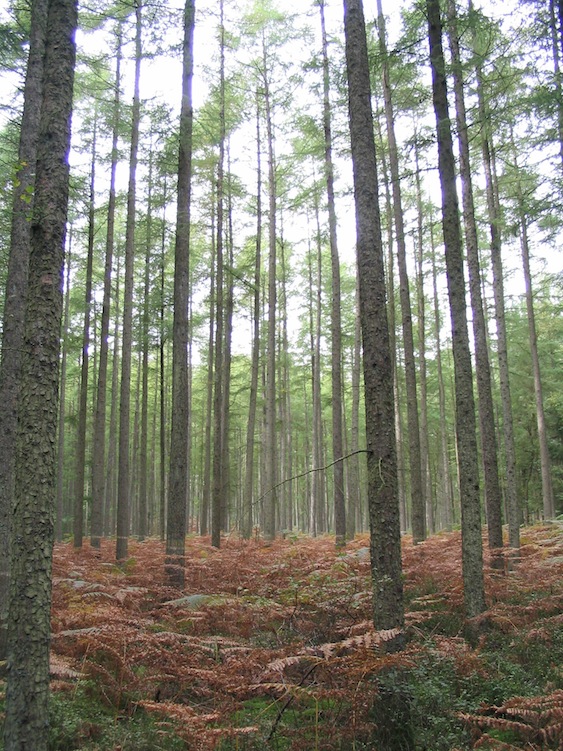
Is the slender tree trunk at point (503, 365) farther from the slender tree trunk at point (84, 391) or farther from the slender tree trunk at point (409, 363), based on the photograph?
the slender tree trunk at point (84, 391)

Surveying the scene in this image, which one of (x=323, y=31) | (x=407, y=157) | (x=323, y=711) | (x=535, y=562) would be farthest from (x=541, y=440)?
(x=323, y=711)

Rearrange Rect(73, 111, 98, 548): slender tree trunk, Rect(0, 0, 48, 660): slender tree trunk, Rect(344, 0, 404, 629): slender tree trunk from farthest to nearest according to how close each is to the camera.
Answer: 1. Rect(73, 111, 98, 548): slender tree trunk
2. Rect(0, 0, 48, 660): slender tree trunk
3. Rect(344, 0, 404, 629): slender tree trunk

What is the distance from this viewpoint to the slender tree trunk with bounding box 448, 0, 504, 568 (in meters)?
10.3

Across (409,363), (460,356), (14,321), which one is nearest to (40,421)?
(14,321)

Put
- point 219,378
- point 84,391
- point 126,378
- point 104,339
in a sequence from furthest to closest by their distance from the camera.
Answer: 1. point 219,378
2. point 84,391
3. point 104,339
4. point 126,378

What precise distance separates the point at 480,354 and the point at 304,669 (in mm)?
7009

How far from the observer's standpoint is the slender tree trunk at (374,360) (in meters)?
5.25

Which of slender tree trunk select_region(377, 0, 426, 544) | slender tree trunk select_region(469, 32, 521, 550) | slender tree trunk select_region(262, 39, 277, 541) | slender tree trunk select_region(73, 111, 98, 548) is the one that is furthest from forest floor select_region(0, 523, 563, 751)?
slender tree trunk select_region(262, 39, 277, 541)

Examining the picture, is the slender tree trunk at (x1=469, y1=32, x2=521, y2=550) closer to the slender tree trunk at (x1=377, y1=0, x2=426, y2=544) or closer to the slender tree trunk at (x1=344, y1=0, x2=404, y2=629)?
the slender tree trunk at (x1=377, y1=0, x2=426, y2=544)

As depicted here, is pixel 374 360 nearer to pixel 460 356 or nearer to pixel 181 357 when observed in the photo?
pixel 460 356

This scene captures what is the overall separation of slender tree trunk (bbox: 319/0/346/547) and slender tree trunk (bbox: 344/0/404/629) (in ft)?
30.3

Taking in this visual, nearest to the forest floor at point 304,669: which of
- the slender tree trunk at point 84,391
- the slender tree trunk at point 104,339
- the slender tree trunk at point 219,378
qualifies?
the slender tree trunk at point 219,378

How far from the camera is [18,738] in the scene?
3896 millimetres

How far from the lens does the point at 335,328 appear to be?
614 inches
